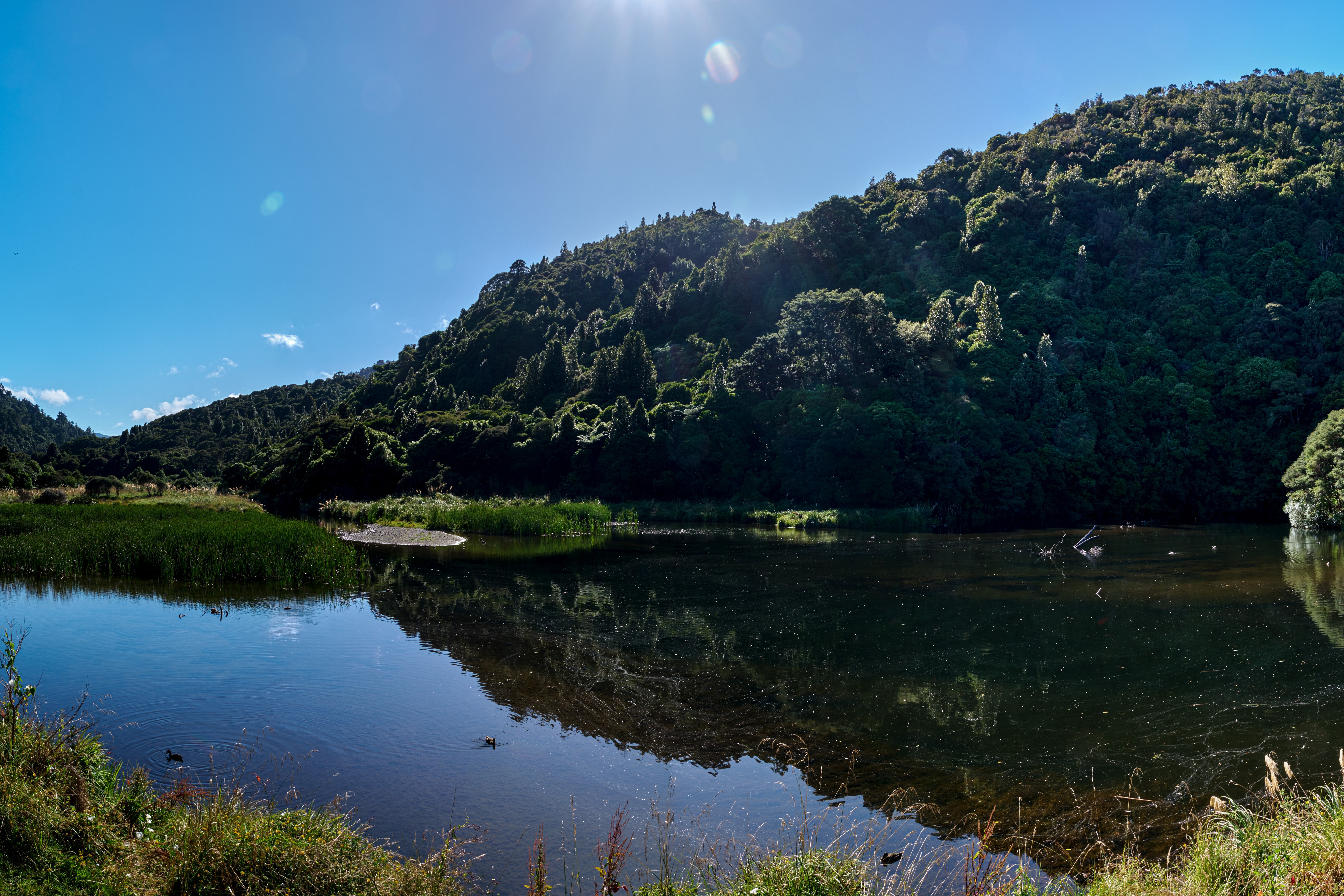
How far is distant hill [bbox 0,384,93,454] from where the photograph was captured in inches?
5669

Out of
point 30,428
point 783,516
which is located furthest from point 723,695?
point 30,428

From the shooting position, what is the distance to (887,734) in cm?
1072

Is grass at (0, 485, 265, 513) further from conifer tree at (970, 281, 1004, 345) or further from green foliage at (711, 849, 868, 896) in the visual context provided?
conifer tree at (970, 281, 1004, 345)

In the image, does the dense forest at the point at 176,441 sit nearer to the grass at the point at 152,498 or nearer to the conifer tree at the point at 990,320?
the grass at the point at 152,498

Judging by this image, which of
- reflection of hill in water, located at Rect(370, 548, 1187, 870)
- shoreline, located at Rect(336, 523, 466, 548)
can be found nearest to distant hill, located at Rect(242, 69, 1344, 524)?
shoreline, located at Rect(336, 523, 466, 548)

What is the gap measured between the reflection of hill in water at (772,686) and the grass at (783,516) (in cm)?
3325

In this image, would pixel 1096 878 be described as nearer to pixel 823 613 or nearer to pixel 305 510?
pixel 823 613

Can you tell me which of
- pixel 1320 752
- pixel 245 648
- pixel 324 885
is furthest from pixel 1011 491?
pixel 324 885

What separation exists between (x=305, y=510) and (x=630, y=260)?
9767 centimetres

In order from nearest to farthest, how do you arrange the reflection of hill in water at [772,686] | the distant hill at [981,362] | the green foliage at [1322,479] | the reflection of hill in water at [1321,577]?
1. the reflection of hill in water at [772,686]
2. the reflection of hill in water at [1321,577]
3. the green foliage at [1322,479]
4. the distant hill at [981,362]

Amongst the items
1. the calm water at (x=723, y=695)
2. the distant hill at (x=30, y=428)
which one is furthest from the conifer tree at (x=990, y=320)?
the distant hill at (x=30, y=428)

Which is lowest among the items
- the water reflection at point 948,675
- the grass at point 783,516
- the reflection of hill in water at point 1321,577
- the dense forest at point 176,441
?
the reflection of hill in water at point 1321,577

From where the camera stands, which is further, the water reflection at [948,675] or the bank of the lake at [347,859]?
the water reflection at [948,675]

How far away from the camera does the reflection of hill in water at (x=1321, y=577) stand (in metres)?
18.4
